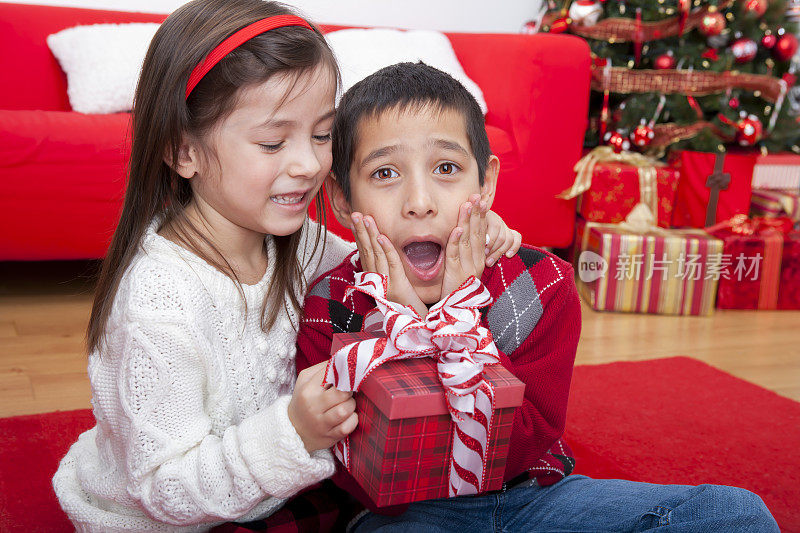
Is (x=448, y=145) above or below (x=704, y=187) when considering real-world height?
above

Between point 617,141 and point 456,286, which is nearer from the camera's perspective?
point 456,286

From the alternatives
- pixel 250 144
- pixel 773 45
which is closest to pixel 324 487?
pixel 250 144

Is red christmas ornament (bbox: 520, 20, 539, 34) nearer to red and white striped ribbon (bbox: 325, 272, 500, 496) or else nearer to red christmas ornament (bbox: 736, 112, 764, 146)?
red christmas ornament (bbox: 736, 112, 764, 146)

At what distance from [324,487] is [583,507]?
15.0 inches

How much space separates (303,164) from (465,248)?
23 cm

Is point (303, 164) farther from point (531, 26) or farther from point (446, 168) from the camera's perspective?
point (531, 26)

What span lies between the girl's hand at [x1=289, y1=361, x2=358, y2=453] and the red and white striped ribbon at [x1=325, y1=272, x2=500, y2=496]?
0.06 ft

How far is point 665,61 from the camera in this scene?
288 centimetres

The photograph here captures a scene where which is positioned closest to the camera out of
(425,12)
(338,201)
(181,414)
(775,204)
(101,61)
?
(181,414)

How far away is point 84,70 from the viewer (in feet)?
7.76

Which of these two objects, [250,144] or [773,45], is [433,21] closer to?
[773,45]

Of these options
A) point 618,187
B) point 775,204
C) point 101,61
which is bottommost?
point 775,204

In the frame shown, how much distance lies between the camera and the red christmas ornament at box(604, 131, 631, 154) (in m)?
2.86

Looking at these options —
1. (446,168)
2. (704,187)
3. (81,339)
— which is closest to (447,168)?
(446,168)
